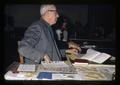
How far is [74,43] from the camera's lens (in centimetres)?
263

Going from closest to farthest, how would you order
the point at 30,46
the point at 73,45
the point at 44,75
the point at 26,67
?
the point at 44,75
the point at 26,67
the point at 30,46
the point at 73,45

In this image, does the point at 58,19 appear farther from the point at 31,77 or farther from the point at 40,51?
the point at 31,77

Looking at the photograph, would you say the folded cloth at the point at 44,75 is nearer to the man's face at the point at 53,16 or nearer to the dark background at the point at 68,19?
the dark background at the point at 68,19

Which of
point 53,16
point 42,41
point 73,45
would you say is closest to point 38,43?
point 42,41

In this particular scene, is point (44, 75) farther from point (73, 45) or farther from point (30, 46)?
point (73, 45)

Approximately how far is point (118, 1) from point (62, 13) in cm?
64

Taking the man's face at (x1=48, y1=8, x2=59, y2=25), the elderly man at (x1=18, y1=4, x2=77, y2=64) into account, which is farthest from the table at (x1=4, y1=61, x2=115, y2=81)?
the man's face at (x1=48, y1=8, x2=59, y2=25)

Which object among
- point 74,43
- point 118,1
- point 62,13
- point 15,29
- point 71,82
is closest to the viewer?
point 118,1

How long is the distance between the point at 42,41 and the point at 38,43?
0.11 feet

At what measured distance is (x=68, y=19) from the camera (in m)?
2.43

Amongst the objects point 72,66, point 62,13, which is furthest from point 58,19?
point 72,66

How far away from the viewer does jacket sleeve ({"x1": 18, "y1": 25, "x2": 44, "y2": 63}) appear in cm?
220

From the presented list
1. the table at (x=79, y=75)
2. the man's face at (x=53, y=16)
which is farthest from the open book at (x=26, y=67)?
the man's face at (x=53, y=16)

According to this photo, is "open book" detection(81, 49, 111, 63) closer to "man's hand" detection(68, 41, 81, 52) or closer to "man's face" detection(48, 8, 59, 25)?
"man's hand" detection(68, 41, 81, 52)
